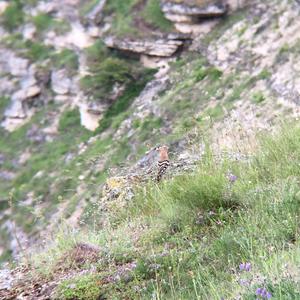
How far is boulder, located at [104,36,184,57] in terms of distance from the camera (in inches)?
1059

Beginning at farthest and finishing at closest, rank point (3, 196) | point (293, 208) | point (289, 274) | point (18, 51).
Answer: point (18, 51) < point (3, 196) < point (293, 208) < point (289, 274)

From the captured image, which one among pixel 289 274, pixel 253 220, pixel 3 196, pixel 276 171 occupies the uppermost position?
pixel 289 274

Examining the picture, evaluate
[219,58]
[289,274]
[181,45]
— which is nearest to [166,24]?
[181,45]

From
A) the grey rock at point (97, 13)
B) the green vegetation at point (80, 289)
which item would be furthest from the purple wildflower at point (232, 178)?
the grey rock at point (97, 13)

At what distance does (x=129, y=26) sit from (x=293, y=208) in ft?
83.6

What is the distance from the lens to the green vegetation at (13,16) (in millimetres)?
32969

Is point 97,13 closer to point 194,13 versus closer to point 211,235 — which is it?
point 194,13

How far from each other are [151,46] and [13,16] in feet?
34.4

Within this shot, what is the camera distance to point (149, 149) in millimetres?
6324

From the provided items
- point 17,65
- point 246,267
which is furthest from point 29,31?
point 246,267

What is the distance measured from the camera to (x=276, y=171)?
447 centimetres

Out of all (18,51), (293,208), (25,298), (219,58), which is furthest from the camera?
(18,51)

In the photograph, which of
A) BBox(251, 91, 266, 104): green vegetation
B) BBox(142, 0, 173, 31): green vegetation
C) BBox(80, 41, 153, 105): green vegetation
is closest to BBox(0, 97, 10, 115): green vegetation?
BBox(80, 41, 153, 105): green vegetation

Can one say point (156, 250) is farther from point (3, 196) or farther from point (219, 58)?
point (3, 196)
